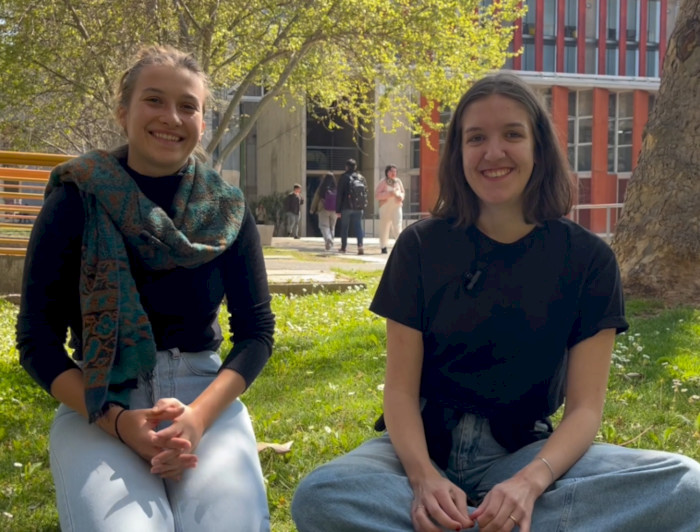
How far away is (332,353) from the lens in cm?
616

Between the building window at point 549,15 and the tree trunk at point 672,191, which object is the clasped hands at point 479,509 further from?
the building window at point 549,15

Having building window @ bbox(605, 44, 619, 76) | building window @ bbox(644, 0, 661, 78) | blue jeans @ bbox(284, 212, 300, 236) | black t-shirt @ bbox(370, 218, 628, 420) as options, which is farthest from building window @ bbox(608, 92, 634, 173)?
Answer: black t-shirt @ bbox(370, 218, 628, 420)

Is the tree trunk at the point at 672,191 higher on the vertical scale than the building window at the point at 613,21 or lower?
lower

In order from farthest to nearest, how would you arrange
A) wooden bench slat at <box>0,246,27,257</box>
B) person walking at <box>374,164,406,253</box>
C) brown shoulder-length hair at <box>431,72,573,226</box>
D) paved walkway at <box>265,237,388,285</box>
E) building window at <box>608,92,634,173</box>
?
1. building window at <box>608,92,634,173</box>
2. person walking at <box>374,164,406,253</box>
3. paved walkway at <box>265,237,388,285</box>
4. wooden bench slat at <box>0,246,27,257</box>
5. brown shoulder-length hair at <box>431,72,573,226</box>

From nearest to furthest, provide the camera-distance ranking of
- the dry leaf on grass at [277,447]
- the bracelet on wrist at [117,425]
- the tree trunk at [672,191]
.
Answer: the bracelet on wrist at [117,425], the dry leaf on grass at [277,447], the tree trunk at [672,191]

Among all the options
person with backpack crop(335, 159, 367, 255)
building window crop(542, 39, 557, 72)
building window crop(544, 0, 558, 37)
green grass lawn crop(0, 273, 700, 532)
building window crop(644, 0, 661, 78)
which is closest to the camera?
green grass lawn crop(0, 273, 700, 532)

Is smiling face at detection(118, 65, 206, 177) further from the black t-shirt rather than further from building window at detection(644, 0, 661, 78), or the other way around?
building window at detection(644, 0, 661, 78)

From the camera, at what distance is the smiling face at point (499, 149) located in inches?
109

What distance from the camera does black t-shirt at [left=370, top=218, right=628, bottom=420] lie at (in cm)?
270

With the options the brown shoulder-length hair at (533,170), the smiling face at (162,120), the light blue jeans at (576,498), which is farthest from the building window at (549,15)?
the light blue jeans at (576,498)

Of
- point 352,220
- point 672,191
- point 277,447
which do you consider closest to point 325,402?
point 277,447

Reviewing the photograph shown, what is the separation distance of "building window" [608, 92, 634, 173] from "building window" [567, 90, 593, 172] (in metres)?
1.23

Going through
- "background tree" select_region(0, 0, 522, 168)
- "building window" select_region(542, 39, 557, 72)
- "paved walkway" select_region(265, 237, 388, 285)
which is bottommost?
"paved walkway" select_region(265, 237, 388, 285)

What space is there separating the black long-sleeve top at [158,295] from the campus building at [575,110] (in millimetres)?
34718
